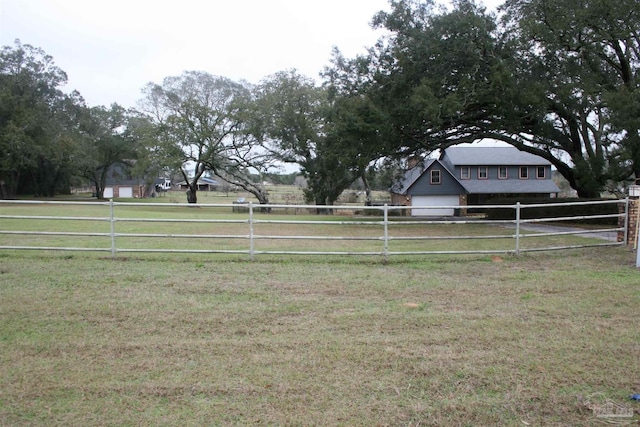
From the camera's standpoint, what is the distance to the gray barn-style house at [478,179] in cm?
4119

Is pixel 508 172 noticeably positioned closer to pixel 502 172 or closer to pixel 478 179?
pixel 502 172

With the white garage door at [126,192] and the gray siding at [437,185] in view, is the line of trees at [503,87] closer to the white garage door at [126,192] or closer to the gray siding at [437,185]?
the gray siding at [437,185]

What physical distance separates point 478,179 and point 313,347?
40762 millimetres

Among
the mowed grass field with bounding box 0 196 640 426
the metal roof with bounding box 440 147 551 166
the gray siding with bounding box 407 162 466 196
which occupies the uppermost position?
the metal roof with bounding box 440 147 551 166

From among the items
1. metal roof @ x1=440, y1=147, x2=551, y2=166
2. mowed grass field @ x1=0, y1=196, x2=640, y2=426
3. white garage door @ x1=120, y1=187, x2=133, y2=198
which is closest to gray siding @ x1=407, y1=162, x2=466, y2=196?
metal roof @ x1=440, y1=147, x2=551, y2=166

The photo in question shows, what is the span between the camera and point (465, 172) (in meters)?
42.5

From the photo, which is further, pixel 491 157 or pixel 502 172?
pixel 491 157

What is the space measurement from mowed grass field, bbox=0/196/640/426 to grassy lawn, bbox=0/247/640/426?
0.02 m

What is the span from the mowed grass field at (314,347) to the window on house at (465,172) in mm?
35839

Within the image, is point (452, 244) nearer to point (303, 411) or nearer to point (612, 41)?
point (303, 411)

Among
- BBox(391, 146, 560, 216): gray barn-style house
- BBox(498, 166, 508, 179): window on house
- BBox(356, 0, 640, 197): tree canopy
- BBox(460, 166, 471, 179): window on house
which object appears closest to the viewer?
BBox(356, 0, 640, 197): tree canopy

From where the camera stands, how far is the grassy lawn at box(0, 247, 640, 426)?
330cm

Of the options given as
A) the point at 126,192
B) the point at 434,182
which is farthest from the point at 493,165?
the point at 126,192

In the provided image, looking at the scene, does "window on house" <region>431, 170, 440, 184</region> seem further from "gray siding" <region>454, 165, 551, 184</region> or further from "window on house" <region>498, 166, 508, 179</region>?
"window on house" <region>498, 166, 508, 179</region>
